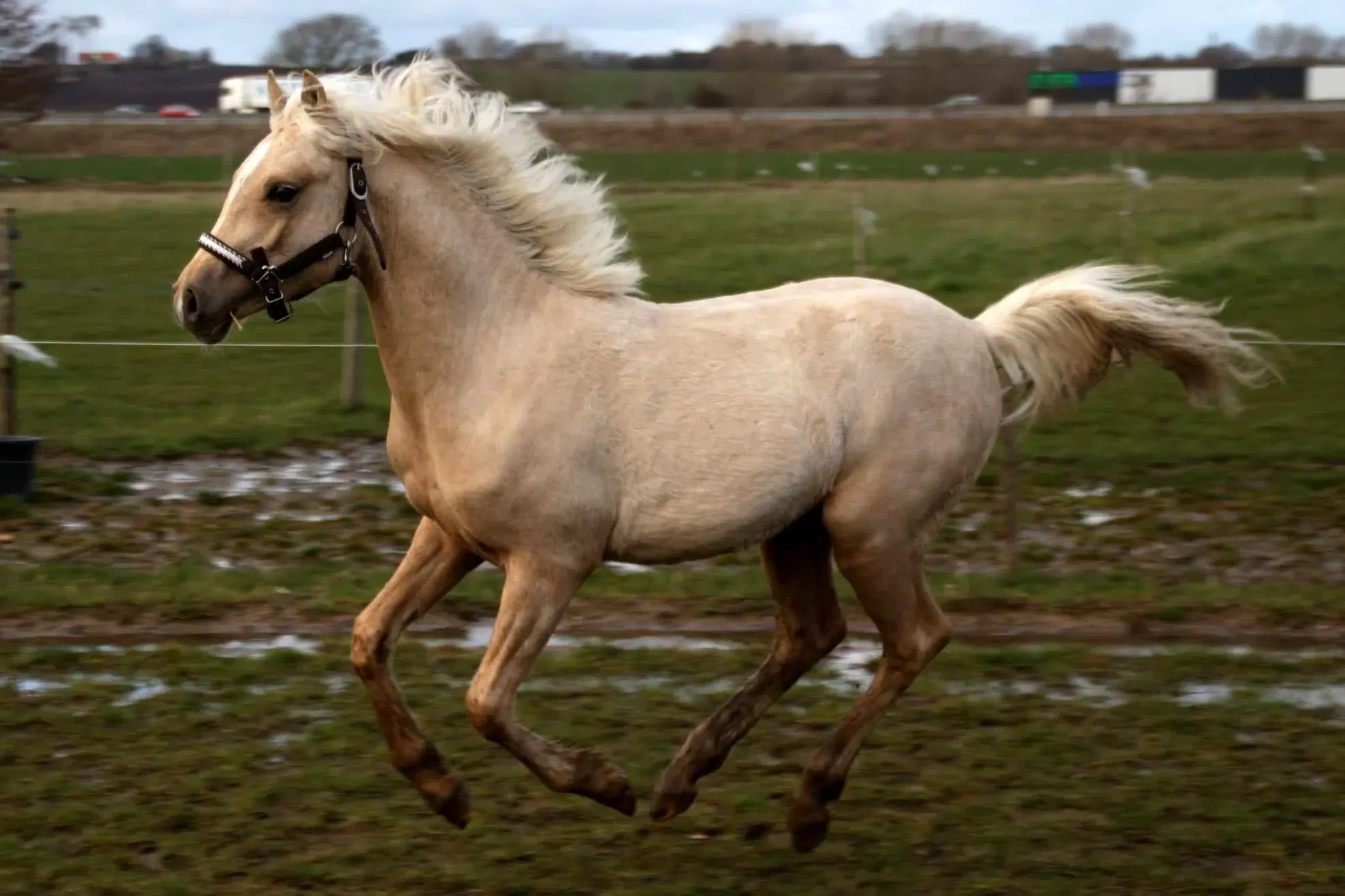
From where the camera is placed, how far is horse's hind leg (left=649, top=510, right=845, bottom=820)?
4730 millimetres

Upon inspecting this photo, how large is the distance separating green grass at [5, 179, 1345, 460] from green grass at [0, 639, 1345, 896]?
299 centimetres

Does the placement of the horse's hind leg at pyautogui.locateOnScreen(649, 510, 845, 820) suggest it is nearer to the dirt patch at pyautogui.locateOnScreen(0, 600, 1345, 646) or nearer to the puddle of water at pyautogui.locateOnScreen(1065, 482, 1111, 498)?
the dirt patch at pyautogui.locateOnScreen(0, 600, 1345, 646)

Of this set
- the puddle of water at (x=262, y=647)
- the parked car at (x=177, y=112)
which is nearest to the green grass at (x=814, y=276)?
the puddle of water at (x=262, y=647)

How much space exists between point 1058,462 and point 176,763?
6.04m

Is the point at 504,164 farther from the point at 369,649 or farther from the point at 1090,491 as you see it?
the point at 1090,491

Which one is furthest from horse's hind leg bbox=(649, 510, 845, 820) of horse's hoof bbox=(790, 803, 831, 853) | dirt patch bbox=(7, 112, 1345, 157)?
dirt patch bbox=(7, 112, 1345, 157)

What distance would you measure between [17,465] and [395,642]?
16.5ft

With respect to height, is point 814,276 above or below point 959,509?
above

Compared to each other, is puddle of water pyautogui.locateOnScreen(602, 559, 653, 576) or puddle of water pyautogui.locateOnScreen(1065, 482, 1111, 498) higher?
puddle of water pyautogui.locateOnScreen(1065, 482, 1111, 498)

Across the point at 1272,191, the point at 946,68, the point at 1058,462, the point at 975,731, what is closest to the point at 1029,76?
the point at 946,68

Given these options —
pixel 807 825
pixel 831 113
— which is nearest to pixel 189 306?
pixel 807 825

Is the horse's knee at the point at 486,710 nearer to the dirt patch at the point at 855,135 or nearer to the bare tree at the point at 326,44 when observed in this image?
the bare tree at the point at 326,44

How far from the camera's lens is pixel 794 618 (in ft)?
15.9

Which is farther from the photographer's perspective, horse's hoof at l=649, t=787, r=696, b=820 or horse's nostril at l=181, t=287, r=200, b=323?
horse's hoof at l=649, t=787, r=696, b=820
